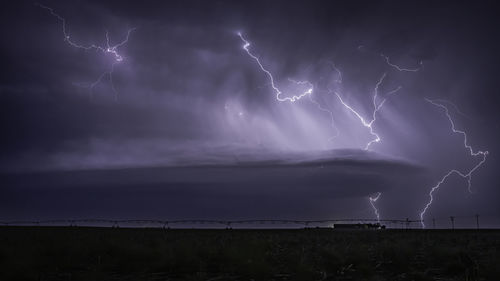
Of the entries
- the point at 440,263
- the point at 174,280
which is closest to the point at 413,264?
the point at 440,263

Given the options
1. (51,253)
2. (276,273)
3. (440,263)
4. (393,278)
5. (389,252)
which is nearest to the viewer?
(393,278)

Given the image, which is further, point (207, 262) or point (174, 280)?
point (207, 262)

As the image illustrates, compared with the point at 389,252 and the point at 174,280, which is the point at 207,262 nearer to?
the point at 174,280

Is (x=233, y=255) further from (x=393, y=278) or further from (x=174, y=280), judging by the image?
(x=393, y=278)

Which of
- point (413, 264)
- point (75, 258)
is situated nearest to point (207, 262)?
point (75, 258)

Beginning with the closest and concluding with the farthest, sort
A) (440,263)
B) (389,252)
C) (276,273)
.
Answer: (276,273)
(440,263)
(389,252)

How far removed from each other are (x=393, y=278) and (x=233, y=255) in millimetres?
7442

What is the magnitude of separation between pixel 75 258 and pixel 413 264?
1491cm

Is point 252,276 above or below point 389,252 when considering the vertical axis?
below

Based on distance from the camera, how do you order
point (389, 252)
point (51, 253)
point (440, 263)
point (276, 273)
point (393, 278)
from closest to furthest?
point (393, 278)
point (276, 273)
point (440, 263)
point (51, 253)
point (389, 252)

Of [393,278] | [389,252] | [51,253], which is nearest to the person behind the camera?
[393,278]

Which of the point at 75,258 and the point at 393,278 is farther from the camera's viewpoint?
the point at 75,258

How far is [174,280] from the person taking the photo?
50.1 feet

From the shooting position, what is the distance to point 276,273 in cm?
1667
